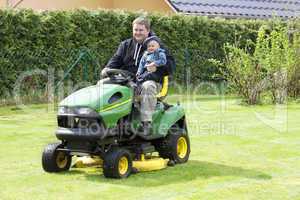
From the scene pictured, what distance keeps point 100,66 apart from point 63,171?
10.5 meters

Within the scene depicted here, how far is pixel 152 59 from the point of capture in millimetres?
7840

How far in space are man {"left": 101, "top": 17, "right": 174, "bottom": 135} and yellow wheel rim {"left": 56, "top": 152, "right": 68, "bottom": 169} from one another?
962 mm

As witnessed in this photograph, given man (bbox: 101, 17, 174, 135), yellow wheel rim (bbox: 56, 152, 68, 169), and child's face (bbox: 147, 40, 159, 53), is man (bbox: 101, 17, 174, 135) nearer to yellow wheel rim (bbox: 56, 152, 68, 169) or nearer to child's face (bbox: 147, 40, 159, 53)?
child's face (bbox: 147, 40, 159, 53)

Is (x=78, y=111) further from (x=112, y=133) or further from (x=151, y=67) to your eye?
(x=151, y=67)

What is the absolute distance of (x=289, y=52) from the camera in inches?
643

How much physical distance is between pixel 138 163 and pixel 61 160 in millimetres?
905

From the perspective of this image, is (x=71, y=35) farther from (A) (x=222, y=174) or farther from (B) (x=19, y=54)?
(A) (x=222, y=174)

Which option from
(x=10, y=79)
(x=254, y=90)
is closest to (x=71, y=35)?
(x=10, y=79)

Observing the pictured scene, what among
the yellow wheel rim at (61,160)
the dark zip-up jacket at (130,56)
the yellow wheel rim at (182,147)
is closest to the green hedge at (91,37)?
the dark zip-up jacket at (130,56)

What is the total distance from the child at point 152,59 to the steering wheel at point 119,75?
0.15 metres

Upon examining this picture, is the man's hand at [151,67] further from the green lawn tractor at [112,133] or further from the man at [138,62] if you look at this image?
the green lawn tractor at [112,133]

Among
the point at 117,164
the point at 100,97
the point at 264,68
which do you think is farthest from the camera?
the point at 264,68

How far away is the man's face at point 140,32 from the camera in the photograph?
7898mm

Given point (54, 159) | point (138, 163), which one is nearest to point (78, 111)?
point (54, 159)
